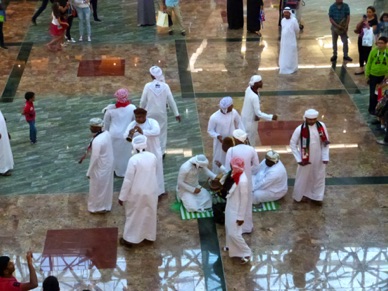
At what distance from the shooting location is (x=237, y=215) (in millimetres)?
6781

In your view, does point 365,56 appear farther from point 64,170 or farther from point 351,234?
point 64,170

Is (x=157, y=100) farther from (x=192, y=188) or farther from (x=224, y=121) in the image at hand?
(x=192, y=188)

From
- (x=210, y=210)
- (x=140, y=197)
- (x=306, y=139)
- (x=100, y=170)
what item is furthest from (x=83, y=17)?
(x=140, y=197)

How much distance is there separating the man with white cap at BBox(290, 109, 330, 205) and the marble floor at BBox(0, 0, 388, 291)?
217 mm

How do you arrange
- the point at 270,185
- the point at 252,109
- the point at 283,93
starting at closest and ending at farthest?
1. the point at 270,185
2. the point at 252,109
3. the point at 283,93

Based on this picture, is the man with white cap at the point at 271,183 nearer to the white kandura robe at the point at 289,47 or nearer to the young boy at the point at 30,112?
the young boy at the point at 30,112

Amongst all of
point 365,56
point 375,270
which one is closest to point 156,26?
point 365,56

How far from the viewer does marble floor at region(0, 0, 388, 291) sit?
7.05 metres

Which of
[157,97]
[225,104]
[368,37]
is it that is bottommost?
[368,37]

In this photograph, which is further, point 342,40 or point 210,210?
point 342,40

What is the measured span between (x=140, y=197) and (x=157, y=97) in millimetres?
2041

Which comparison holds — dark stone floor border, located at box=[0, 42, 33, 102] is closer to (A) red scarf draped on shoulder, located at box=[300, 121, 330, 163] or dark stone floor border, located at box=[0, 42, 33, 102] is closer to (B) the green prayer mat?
(B) the green prayer mat

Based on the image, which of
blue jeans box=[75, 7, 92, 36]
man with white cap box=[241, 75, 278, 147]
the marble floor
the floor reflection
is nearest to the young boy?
the marble floor

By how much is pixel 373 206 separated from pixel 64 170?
4.09m
